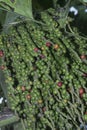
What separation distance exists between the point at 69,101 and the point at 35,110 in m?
0.11

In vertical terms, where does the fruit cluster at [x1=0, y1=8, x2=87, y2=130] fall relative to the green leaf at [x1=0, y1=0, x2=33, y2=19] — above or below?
below

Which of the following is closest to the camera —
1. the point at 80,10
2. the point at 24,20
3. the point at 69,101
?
the point at 69,101

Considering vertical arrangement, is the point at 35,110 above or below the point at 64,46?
below

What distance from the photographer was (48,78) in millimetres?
1057

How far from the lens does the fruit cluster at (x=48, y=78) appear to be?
1036mm

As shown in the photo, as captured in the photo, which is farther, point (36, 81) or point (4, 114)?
point (4, 114)

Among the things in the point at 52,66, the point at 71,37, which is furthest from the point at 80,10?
the point at 52,66

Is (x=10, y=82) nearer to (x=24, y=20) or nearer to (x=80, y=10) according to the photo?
(x=24, y=20)

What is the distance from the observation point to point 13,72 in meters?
1.18

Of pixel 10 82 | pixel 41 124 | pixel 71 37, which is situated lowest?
pixel 41 124

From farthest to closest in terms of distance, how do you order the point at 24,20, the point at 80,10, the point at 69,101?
the point at 80,10 < the point at 24,20 < the point at 69,101

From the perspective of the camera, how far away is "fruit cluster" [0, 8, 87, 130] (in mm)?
1036

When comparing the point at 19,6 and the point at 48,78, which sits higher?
the point at 19,6

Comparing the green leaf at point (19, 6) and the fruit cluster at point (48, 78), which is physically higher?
the green leaf at point (19, 6)
